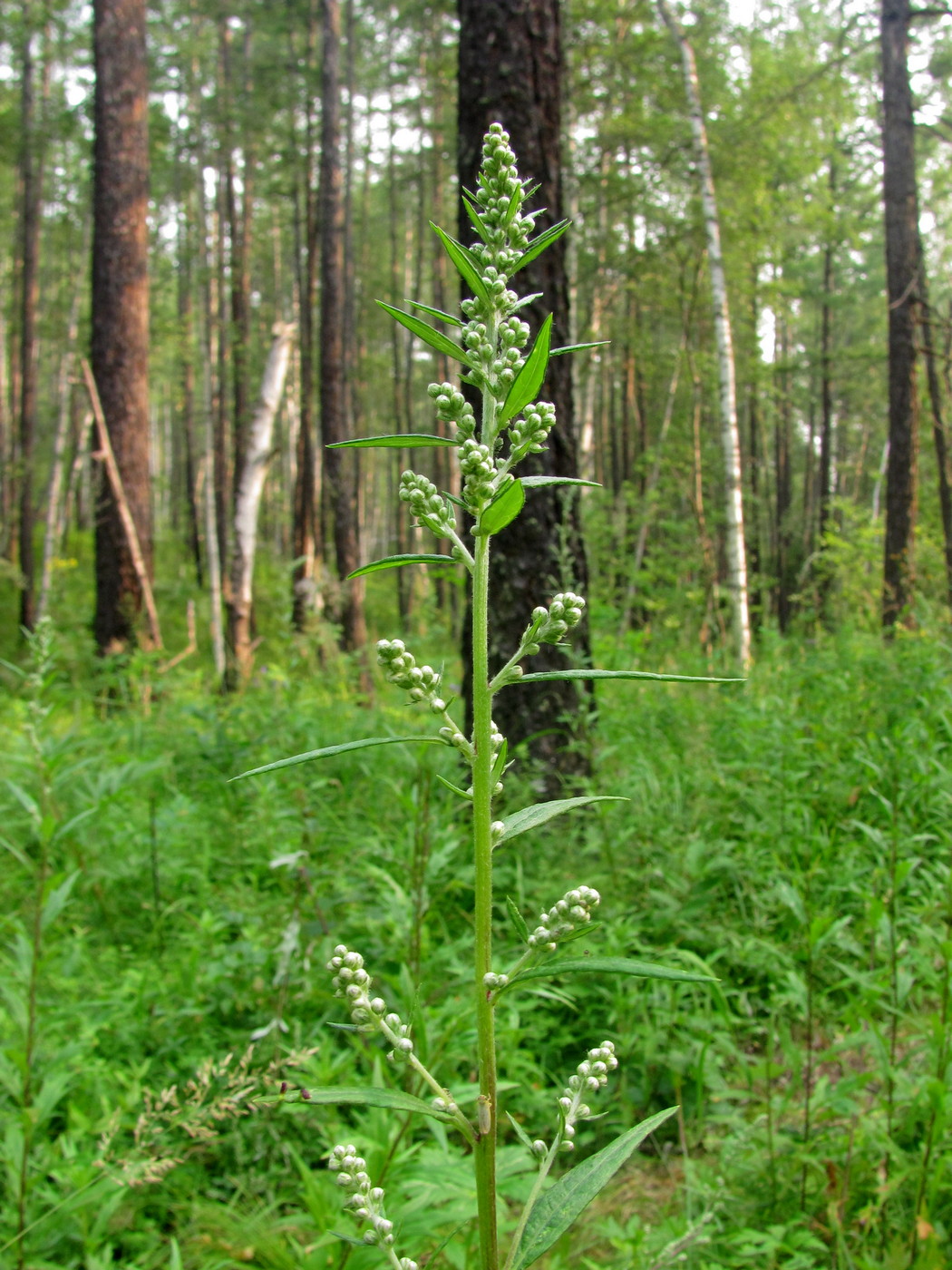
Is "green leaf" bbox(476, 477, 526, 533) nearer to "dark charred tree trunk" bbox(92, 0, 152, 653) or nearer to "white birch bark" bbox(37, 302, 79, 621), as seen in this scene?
"dark charred tree trunk" bbox(92, 0, 152, 653)

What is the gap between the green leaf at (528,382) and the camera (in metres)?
0.77

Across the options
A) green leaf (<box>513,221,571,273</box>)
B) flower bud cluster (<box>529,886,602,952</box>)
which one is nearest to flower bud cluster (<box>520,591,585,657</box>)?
flower bud cluster (<box>529,886,602,952</box>)

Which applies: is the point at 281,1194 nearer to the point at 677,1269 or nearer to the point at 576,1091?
the point at 677,1269

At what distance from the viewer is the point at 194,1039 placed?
2.43 m

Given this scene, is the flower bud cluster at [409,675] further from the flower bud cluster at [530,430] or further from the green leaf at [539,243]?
the green leaf at [539,243]

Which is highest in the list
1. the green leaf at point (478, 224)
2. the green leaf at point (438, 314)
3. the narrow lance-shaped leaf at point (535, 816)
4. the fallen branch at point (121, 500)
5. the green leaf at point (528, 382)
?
the fallen branch at point (121, 500)

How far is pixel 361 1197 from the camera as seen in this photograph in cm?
78

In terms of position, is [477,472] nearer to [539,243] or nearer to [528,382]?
[528,382]

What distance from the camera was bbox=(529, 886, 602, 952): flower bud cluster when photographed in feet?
2.59

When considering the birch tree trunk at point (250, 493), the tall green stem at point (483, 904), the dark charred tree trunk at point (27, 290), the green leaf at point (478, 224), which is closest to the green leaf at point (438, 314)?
the green leaf at point (478, 224)

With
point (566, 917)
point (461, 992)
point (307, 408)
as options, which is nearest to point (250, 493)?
point (461, 992)

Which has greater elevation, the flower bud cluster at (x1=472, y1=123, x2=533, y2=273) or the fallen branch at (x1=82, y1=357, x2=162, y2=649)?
the fallen branch at (x1=82, y1=357, x2=162, y2=649)

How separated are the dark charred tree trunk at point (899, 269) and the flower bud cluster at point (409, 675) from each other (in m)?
9.88

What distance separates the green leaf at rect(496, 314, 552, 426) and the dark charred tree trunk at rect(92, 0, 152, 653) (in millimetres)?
7733
